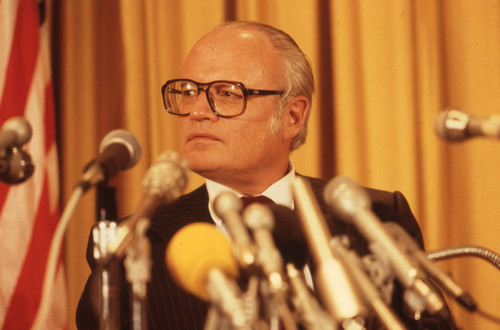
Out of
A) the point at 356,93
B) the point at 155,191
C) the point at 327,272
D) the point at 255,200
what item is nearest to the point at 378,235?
the point at 327,272

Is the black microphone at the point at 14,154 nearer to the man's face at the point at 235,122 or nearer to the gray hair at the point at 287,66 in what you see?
the man's face at the point at 235,122

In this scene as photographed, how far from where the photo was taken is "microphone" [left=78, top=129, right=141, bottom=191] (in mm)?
851

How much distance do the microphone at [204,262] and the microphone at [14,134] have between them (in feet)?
0.99

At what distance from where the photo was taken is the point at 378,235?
0.73 m

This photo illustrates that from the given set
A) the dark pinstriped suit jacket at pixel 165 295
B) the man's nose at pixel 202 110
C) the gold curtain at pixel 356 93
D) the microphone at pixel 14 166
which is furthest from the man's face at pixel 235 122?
the microphone at pixel 14 166

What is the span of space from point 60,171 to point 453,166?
156cm

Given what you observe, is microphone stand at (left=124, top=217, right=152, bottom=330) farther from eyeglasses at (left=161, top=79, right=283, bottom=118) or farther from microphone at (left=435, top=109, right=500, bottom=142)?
eyeglasses at (left=161, top=79, right=283, bottom=118)

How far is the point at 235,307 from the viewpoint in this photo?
673 mm

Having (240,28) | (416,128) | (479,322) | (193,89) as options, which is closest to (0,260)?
(193,89)

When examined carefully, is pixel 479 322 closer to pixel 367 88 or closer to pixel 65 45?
pixel 367 88

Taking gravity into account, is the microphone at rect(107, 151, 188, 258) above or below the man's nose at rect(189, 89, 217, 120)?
below

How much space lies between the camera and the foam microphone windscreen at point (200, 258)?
0.76m

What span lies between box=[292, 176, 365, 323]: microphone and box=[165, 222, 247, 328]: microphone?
0.11m

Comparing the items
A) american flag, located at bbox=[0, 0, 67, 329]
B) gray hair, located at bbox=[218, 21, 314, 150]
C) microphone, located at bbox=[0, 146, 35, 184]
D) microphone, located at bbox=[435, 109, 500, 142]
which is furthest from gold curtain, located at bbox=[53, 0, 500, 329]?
microphone, located at bbox=[0, 146, 35, 184]
